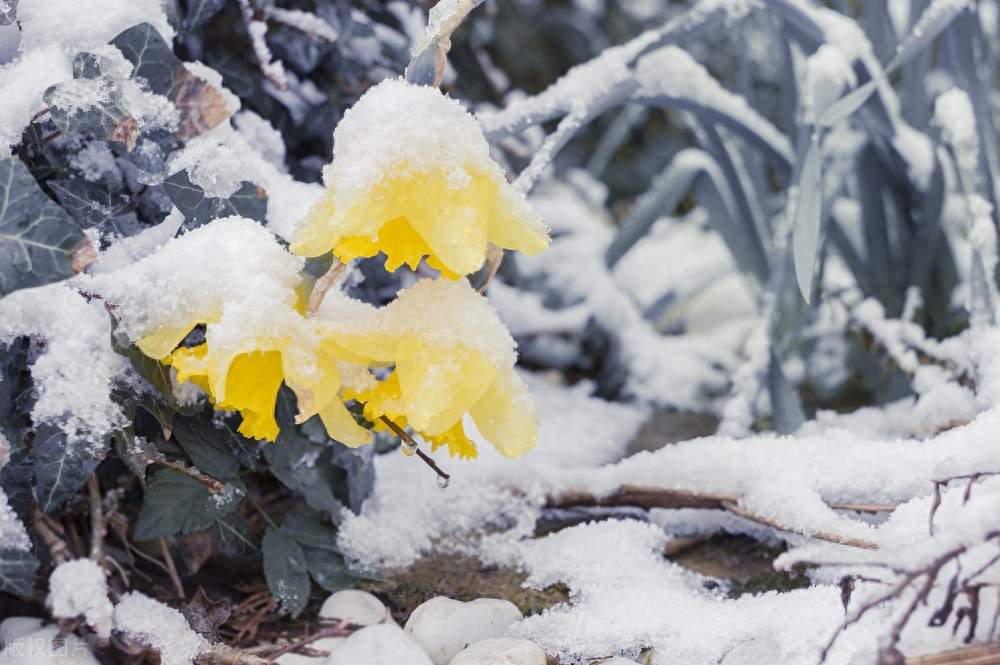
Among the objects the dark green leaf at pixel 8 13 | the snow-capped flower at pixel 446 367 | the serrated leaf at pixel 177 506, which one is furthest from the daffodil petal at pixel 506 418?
the dark green leaf at pixel 8 13

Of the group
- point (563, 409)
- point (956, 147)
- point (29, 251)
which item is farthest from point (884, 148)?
point (29, 251)

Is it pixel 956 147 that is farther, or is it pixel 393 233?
pixel 956 147

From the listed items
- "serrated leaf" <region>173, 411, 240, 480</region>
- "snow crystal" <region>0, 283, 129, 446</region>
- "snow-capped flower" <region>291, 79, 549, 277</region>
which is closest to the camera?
"snow-capped flower" <region>291, 79, 549, 277</region>

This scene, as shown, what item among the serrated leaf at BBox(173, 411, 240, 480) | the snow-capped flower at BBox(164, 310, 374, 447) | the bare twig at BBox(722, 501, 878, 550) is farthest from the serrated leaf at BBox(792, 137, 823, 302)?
the serrated leaf at BBox(173, 411, 240, 480)

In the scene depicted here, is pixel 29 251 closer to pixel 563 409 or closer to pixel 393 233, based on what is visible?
pixel 393 233

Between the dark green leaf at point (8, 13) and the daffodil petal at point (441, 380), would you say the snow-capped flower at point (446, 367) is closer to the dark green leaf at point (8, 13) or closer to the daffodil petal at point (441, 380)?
the daffodil petal at point (441, 380)

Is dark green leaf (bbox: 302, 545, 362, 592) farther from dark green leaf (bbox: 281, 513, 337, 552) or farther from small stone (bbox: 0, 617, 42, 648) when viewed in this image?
small stone (bbox: 0, 617, 42, 648)
